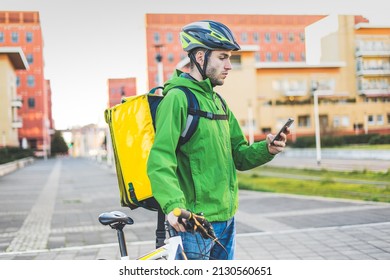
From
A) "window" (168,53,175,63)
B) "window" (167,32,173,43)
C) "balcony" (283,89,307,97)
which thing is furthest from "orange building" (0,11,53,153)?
"balcony" (283,89,307,97)

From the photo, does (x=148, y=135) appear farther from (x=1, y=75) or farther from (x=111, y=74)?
(x=1, y=75)

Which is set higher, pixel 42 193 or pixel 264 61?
pixel 264 61

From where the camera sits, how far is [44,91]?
16.1 ft

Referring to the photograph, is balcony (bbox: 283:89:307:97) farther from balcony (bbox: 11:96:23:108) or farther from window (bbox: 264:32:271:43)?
balcony (bbox: 11:96:23:108)

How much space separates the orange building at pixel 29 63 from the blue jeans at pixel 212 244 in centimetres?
271

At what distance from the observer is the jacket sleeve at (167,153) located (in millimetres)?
2121

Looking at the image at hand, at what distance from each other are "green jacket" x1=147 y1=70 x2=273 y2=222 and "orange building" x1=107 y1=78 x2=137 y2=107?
2.63 metres

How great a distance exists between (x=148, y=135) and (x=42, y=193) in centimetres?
1029

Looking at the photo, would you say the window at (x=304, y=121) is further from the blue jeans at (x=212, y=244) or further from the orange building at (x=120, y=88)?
the blue jeans at (x=212, y=244)

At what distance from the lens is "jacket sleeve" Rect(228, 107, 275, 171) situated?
247cm

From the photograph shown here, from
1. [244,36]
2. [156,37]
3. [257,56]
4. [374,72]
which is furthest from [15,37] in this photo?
[374,72]

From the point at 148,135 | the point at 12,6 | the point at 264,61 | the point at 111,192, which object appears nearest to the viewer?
the point at 148,135
